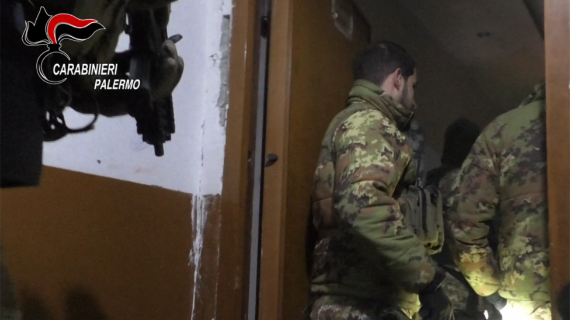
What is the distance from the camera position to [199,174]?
138cm

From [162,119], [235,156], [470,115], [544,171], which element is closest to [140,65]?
[162,119]

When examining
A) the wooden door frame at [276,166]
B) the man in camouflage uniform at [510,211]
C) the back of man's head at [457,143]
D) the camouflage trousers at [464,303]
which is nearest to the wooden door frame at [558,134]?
the man in camouflage uniform at [510,211]

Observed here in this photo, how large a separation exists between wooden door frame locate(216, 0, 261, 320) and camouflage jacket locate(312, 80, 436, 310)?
0.61 ft

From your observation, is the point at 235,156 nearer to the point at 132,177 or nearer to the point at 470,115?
the point at 132,177

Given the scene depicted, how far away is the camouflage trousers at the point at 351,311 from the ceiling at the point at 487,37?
144cm

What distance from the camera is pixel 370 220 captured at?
46.2 inches

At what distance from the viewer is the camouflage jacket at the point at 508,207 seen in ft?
3.92

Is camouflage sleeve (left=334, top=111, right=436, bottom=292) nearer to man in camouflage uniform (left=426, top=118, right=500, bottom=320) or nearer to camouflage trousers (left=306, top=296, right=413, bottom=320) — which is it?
camouflage trousers (left=306, top=296, right=413, bottom=320)

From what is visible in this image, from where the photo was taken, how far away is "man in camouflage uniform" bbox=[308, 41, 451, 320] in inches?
46.5

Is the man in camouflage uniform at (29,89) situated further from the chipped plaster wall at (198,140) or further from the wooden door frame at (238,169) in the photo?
the wooden door frame at (238,169)

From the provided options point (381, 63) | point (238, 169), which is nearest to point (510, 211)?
point (381, 63)

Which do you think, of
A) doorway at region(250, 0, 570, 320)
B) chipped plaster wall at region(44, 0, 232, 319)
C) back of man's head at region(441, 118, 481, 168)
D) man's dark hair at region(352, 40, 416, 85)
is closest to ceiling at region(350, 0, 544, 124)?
doorway at region(250, 0, 570, 320)

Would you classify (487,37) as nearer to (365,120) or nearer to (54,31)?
(365,120)

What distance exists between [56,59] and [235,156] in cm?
49
